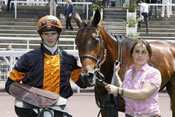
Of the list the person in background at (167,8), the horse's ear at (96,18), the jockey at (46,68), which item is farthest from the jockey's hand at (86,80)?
the person in background at (167,8)

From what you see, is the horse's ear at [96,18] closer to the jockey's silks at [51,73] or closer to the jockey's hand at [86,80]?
the jockey's hand at [86,80]

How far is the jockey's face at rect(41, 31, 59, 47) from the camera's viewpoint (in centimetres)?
500

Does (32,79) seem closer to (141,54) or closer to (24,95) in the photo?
(24,95)

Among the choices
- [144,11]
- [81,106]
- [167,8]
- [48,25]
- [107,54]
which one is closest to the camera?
[48,25]

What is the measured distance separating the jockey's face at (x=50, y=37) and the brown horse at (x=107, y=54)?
635mm

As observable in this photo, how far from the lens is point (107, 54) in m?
6.77

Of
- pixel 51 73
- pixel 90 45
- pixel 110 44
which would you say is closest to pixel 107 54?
pixel 110 44

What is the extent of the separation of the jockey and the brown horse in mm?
502

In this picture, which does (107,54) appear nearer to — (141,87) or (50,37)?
(50,37)

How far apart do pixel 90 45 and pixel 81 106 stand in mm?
7211

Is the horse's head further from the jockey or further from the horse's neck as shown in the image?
the jockey

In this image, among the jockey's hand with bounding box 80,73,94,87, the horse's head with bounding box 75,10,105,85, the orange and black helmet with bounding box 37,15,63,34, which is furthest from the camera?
the horse's head with bounding box 75,10,105,85

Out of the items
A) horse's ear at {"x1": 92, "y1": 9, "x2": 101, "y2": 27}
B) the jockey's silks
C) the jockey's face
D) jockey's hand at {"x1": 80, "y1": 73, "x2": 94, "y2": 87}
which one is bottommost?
jockey's hand at {"x1": 80, "y1": 73, "x2": 94, "y2": 87}

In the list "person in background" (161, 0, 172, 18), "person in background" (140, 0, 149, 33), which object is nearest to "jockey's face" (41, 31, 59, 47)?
"person in background" (140, 0, 149, 33)
